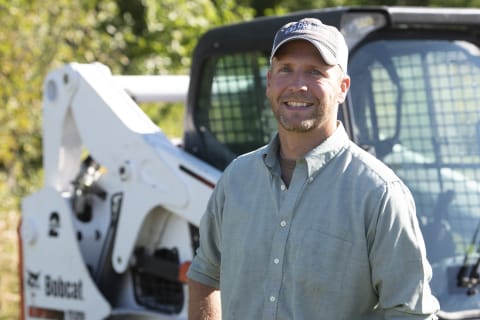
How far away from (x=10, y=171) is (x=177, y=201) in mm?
6462

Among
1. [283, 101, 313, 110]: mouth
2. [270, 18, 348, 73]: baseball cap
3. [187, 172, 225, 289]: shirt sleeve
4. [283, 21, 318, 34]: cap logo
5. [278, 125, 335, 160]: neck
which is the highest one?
[283, 21, 318, 34]: cap logo

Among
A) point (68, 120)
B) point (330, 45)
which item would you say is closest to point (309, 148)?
point (330, 45)

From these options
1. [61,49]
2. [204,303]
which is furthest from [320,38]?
[61,49]

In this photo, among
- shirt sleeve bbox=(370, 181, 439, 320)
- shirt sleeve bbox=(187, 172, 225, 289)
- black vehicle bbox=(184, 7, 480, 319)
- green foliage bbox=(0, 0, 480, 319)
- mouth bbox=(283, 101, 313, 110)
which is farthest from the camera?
green foliage bbox=(0, 0, 480, 319)

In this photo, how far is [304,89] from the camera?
2.91m

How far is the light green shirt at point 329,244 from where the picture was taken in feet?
9.25

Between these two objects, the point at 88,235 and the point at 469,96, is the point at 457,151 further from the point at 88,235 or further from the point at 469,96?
the point at 88,235

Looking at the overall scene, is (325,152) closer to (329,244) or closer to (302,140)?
(302,140)

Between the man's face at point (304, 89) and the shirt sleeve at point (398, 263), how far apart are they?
0.26m

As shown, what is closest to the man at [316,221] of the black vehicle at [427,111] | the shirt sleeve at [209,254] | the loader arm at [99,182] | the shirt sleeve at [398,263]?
the shirt sleeve at [398,263]

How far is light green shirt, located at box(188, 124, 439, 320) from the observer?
111 inches

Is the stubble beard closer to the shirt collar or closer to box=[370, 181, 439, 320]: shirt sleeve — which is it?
the shirt collar

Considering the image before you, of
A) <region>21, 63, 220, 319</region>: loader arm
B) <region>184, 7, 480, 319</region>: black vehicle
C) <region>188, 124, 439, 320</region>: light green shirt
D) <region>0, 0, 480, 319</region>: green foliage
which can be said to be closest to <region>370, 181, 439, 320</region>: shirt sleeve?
<region>188, 124, 439, 320</region>: light green shirt

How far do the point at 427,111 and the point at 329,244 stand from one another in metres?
2.06
